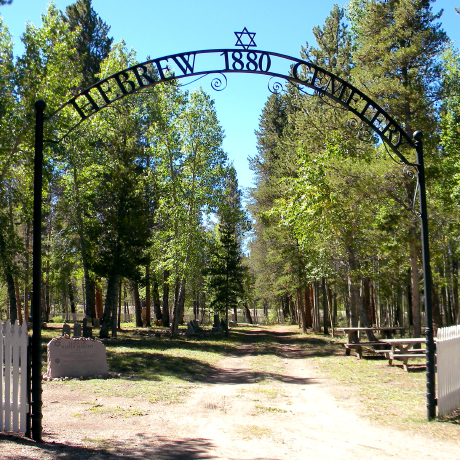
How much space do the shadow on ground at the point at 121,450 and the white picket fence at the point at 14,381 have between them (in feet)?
0.68

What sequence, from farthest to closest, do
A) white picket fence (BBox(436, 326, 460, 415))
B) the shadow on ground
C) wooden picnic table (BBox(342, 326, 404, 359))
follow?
wooden picnic table (BBox(342, 326, 404, 359)) < white picket fence (BBox(436, 326, 460, 415)) < the shadow on ground

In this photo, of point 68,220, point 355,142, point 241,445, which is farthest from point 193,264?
point 241,445

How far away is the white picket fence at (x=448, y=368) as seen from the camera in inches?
328

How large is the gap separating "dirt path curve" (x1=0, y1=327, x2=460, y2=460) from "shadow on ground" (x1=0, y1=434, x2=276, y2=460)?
1 centimetres

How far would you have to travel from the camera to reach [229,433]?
7.20 m

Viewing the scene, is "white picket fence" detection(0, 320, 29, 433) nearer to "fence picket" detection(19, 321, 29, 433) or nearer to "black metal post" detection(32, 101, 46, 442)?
"fence picket" detection(19, 321, 29, 433)

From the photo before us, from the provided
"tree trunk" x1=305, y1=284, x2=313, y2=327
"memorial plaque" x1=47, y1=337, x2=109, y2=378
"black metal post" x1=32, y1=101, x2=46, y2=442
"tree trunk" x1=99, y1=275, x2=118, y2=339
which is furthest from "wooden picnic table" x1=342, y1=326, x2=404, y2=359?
"tree trunk" x1=305, y1=284, x2=313, y2=327

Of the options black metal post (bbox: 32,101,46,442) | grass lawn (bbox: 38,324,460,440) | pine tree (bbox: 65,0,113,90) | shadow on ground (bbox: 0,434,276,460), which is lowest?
grass lawn (bbox: 38,324,460,440)

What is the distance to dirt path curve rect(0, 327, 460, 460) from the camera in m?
6.06

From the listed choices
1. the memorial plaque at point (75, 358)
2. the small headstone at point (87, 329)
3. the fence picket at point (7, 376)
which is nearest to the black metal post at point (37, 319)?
the fence picket at point (7, 376)

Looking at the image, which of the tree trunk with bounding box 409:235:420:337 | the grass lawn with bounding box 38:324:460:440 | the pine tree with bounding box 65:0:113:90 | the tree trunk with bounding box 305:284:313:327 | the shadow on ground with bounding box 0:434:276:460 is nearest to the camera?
the shadow on ground with bounding box 0:434:276:460

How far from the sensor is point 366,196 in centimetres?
1833

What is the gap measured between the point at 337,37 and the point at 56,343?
82.1 ft

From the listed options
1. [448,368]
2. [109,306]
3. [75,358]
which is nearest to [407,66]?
[448,368]
